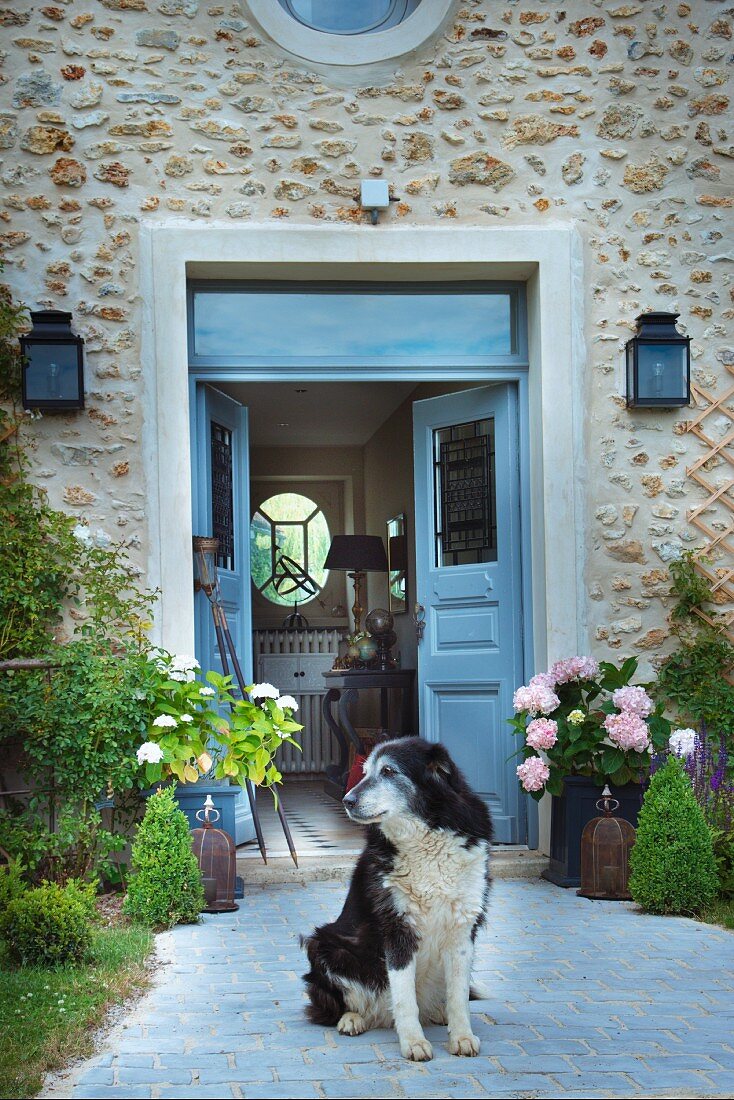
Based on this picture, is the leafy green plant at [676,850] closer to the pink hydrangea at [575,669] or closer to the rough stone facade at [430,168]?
the pink hydrangea at [575,669]

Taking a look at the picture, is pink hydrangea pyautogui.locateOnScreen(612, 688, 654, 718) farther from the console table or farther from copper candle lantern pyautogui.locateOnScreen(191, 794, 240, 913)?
the console table

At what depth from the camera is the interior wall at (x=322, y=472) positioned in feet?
37.8

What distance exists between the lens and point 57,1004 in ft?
11.2

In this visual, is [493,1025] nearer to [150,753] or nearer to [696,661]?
[150,753]

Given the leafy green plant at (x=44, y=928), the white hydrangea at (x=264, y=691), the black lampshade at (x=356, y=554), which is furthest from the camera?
the black lampshade at (x=356, y=554)

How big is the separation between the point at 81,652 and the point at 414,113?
3.07 m

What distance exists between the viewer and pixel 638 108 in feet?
19.5

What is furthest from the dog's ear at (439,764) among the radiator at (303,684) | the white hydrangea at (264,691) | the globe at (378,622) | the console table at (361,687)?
the radiator at (303,684)

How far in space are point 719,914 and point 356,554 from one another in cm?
492

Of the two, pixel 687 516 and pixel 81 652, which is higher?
pixel 687 516

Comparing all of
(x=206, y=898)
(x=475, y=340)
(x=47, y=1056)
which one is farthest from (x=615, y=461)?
(x=47, y=1056)

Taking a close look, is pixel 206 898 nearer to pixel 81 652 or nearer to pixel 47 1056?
pixel 81 652

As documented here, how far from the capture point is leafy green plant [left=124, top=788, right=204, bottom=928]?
4.63 m

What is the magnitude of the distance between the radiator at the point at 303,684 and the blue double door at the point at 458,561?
4.09m
